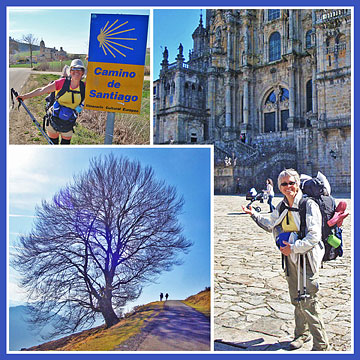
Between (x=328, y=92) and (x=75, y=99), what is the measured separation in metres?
22.9

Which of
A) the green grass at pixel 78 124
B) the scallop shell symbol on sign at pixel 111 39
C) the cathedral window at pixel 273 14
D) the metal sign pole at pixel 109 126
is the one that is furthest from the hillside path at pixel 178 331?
the cathedral window at pixel 273 14

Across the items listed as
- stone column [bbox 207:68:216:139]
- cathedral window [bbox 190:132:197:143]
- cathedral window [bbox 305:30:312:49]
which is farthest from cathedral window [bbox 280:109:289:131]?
cathedral window [bbox 190:132:197:143]

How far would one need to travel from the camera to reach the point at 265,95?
3259cm

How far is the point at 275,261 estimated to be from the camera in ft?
23.1

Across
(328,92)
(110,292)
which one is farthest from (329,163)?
(110,292)

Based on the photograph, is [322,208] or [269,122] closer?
[322,208]

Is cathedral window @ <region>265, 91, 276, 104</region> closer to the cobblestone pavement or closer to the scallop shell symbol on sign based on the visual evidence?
the cobblestone pavement

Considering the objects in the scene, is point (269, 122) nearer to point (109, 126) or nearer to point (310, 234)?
point (109, 126)

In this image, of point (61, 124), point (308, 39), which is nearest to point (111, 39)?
point (61, 124)

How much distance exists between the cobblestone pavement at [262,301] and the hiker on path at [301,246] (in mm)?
321

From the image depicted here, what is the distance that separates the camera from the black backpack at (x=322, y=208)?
11.4ft

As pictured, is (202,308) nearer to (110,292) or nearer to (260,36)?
(110,292)

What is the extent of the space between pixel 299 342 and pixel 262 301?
50.8 inches

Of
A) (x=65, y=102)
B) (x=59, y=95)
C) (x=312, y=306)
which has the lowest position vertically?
(x=312, y=306)
